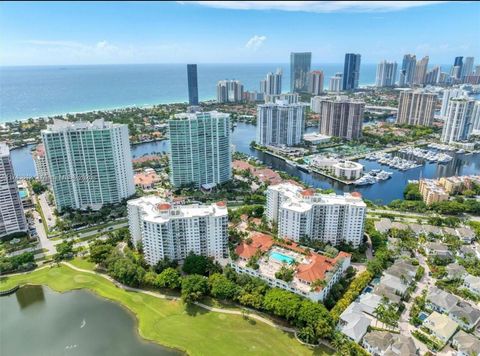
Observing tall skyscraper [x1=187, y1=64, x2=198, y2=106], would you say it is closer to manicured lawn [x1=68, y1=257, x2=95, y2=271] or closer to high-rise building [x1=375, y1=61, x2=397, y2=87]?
manicured lawn [x1=68, y1=257, x2=95, y2=271]

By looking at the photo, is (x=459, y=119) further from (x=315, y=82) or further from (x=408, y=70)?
(x=408, y=70)

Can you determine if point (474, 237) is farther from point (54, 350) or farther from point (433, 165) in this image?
point (54, 350)

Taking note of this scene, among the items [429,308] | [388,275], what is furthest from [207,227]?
[429,308]

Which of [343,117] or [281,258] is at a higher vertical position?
[343,117]

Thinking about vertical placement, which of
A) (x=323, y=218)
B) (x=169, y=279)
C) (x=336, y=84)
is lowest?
(x=169, y=279)

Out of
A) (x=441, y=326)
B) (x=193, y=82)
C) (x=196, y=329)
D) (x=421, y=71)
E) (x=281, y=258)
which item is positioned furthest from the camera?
(x=421, y=71)

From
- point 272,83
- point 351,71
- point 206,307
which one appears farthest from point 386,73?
point 206,307

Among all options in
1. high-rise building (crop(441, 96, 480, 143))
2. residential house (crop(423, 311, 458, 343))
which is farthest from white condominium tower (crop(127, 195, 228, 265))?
high-rise building (crop(441, 96, 480, 143))
